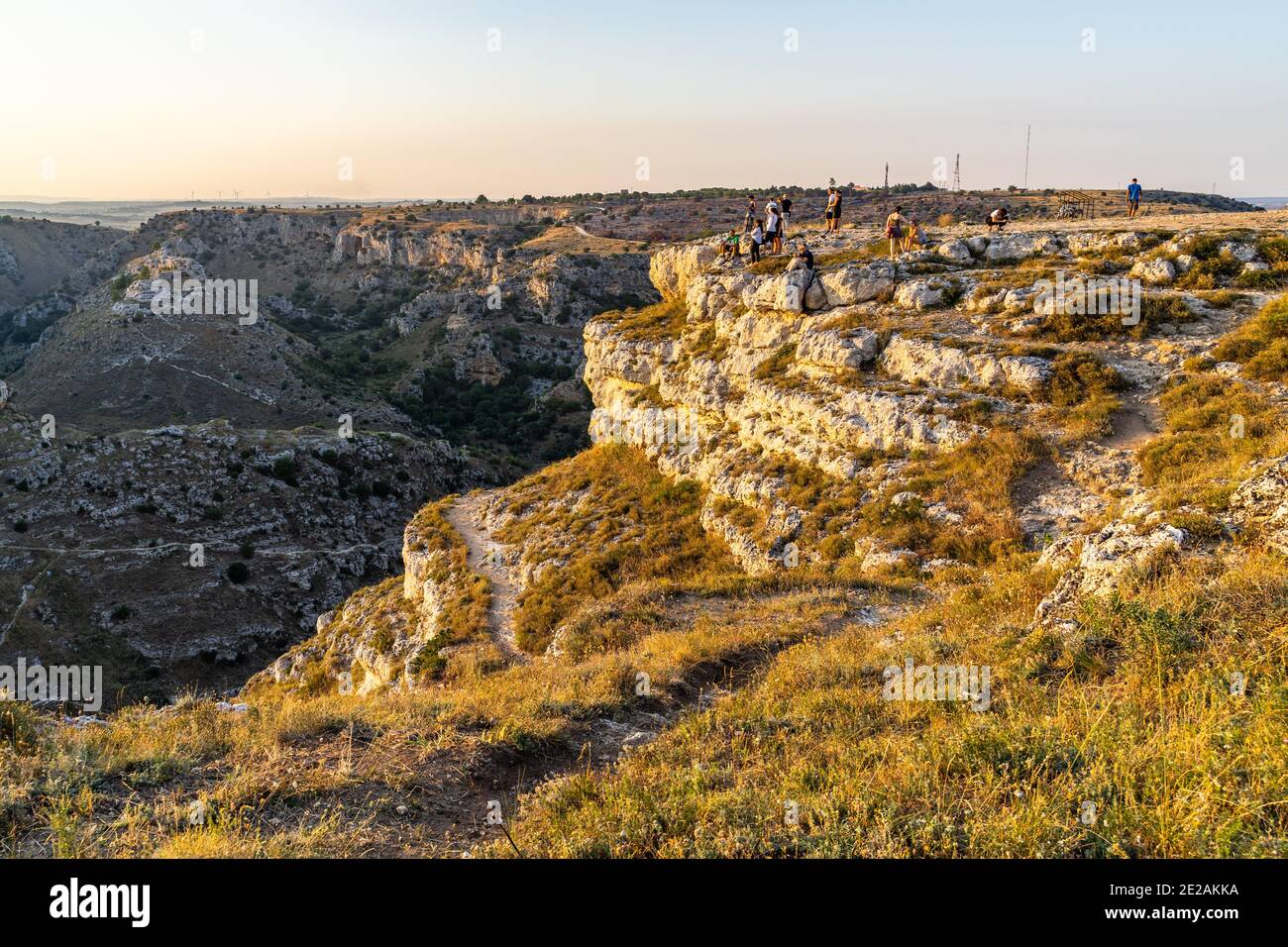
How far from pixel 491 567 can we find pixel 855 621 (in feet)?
52.3

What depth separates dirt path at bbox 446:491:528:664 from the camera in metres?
19.0

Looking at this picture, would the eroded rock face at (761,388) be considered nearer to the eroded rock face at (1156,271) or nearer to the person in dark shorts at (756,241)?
the person in dark shorts at (756,241)

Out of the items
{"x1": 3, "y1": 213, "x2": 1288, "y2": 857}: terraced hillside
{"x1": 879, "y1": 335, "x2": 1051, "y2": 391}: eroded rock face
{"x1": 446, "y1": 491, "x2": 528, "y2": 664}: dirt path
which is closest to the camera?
{"x1": 3, "y1": 213, "x2": 1288, "y2": 857}: terraced hillside

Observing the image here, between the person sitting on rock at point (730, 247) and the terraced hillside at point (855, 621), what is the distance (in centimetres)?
130

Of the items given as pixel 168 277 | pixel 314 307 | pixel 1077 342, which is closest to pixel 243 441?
pixel 168 277

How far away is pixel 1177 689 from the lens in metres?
5.25

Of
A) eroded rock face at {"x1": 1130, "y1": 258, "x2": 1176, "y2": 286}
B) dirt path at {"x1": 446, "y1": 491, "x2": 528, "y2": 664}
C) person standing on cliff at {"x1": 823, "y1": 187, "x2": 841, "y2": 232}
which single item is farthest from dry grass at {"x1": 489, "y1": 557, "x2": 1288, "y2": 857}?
person standing on cliff at {"x1": 823, "y1": 187, "x2": 841, "y2": 232}

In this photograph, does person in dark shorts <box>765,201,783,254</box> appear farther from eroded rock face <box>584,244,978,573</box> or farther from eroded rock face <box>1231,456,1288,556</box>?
eroded rock face <box>1231,456,1288,556</box>

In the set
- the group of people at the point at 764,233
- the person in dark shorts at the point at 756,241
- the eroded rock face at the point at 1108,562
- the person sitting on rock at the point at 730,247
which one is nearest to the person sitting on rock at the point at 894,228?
the group of people at the point at 764,233

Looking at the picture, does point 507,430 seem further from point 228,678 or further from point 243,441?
point 228,678

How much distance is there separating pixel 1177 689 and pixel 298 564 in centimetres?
4216

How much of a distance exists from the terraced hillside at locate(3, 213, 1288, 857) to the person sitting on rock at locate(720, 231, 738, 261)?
1.30m

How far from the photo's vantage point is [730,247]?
27938 millimetres

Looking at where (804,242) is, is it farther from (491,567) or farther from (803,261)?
(491,567)
